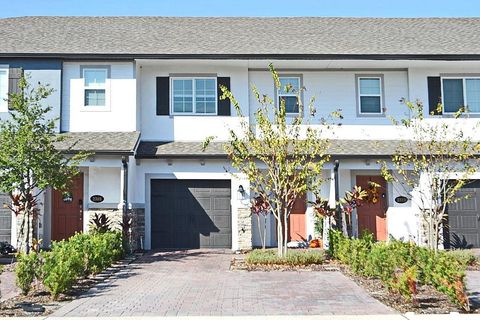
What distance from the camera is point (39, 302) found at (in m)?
9.44

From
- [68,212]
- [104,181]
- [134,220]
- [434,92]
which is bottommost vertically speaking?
[134,220]

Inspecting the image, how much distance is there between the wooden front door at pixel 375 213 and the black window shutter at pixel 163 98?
22.7 feet

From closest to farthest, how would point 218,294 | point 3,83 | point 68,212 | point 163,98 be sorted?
point 218,294 → point 3,83 → point 68,212 → point 163,98

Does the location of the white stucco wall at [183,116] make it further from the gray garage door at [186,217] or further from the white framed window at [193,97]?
the gray garage door at [186,217]

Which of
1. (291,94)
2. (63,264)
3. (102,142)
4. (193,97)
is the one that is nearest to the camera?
(63,264)

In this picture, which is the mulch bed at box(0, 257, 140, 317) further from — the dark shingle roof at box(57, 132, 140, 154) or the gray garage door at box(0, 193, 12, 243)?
the gray garage door at box(0, 193, 12, 243)

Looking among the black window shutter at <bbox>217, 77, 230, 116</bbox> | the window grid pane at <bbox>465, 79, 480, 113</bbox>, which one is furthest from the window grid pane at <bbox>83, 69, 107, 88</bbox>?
the window grid pane at <bbox>465, 79, 480, 113</bbox>

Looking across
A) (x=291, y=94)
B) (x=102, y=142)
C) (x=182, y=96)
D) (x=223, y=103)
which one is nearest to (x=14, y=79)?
Result: (x=102, y=142)

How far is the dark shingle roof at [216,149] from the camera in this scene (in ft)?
55.4

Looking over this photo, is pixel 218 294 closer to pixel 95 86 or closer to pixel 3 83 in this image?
pixel 95 86

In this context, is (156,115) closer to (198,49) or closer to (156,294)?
(198,49)

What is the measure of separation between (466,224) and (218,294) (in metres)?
10.7

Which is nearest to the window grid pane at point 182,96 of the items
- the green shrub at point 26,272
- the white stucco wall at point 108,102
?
the white stucco wall at point 108,102

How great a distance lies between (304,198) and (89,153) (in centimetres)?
723
